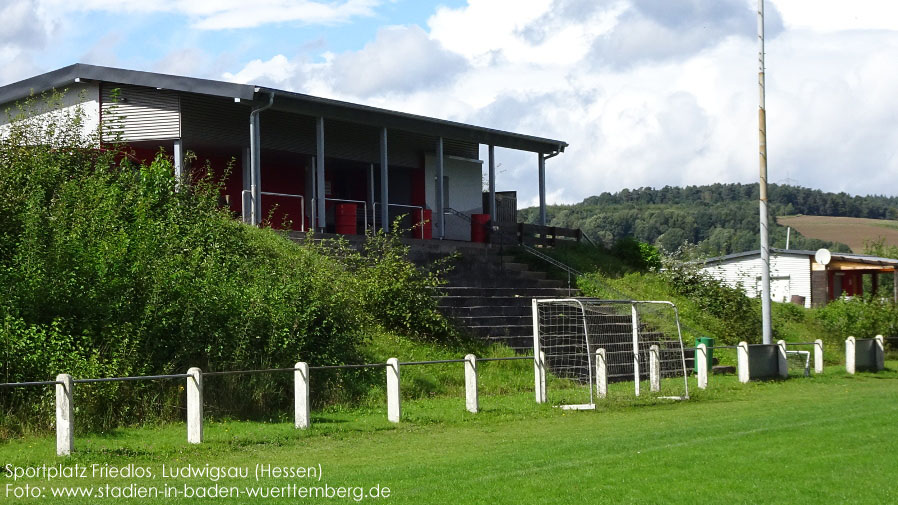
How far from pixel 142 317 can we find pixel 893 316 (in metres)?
26.7

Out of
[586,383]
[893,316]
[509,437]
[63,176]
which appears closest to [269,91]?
[63,176]

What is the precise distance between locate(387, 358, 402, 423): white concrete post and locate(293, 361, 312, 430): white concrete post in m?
1.29

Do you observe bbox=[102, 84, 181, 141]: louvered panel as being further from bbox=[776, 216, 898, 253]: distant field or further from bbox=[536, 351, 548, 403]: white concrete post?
bbox=[776, 216, 898, 253]: distant field

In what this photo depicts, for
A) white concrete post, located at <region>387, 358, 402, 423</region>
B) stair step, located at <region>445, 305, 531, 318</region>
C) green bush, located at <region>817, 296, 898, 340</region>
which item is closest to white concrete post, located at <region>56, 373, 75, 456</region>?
white concrete post, located at <region>387, 358, 402, 423</region>

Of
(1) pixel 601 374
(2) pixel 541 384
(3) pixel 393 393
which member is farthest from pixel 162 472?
(1) pixel 601 374

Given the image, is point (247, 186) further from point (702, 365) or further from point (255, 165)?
point (702, 365)

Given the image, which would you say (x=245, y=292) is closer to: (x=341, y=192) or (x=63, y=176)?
(x=63, y=176)

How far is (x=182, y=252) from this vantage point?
1819 centimetres

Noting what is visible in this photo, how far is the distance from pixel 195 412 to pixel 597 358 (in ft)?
27.1

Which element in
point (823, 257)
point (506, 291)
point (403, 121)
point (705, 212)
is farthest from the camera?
point (705, 212)

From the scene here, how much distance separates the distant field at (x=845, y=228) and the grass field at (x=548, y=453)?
7382 cm

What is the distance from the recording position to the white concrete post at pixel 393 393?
15586mm

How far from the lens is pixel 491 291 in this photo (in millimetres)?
25625

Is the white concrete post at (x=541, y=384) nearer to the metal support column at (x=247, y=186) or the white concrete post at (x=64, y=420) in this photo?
the white concrete post at (x=64, y=420)
